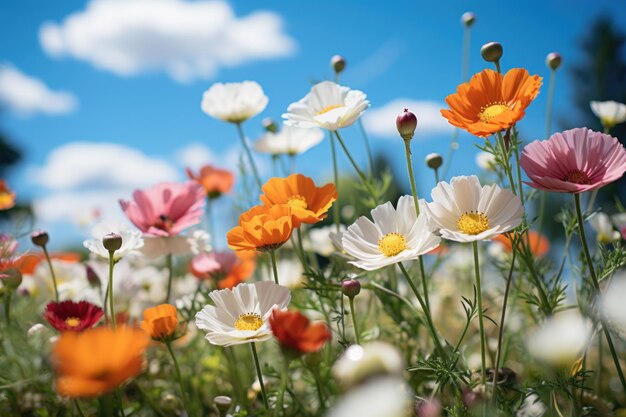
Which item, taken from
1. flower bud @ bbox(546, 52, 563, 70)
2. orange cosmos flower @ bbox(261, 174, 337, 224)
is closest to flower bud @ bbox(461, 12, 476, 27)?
flower bud @ bbox(546, 52, 563, 70)

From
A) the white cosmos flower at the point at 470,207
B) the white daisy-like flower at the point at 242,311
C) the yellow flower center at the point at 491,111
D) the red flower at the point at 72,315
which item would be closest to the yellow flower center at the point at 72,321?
the red flower at the point at 72,315

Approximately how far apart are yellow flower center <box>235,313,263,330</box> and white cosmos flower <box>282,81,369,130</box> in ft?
0.85

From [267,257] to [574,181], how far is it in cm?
53

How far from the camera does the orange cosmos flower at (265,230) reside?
66 centimetres

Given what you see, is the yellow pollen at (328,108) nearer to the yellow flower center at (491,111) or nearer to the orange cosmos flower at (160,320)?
the yellow flower center at (491,111)

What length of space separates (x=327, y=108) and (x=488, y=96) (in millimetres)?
224

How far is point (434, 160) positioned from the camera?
0.91 meters

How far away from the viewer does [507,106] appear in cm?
69

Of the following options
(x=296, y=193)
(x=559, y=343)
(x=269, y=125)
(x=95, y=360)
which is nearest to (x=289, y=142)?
(x=269, y=125)

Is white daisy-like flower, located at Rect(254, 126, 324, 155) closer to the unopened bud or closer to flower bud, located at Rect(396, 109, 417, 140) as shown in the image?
the unopened bud

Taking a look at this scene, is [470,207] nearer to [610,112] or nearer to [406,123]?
[406,123]

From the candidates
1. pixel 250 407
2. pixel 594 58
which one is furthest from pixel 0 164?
pixel 250 407

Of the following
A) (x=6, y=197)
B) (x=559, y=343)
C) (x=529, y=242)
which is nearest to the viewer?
(x=559, y=343)

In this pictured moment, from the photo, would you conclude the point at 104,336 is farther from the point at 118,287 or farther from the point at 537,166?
the point at 118,287
